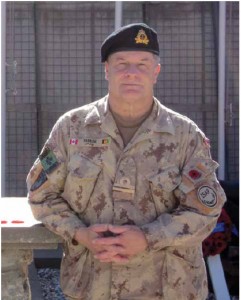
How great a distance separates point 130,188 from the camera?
3.10m

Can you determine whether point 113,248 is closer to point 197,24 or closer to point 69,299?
point 69,299

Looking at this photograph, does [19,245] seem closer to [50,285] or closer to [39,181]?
[39,181]

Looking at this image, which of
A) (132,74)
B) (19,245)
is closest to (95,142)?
(132,74)

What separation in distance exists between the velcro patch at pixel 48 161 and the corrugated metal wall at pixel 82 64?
124 inches

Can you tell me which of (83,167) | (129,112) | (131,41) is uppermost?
(131,41)

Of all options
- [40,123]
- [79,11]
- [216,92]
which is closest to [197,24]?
[216,92]

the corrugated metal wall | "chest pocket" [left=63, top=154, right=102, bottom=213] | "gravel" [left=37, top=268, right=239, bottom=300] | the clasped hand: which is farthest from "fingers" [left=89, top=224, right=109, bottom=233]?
the corrugated metal wall

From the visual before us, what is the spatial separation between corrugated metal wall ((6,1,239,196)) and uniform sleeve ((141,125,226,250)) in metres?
3.12

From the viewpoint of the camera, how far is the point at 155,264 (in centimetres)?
310

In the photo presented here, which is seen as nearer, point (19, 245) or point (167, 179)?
point (167, 179)

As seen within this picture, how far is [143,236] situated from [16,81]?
3487mm

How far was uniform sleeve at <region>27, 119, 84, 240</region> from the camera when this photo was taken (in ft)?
10.3

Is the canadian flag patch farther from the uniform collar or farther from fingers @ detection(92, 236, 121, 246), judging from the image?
fingers @ detection(92, 236, 121, 246)

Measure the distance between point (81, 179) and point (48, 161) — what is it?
0.52 ft
